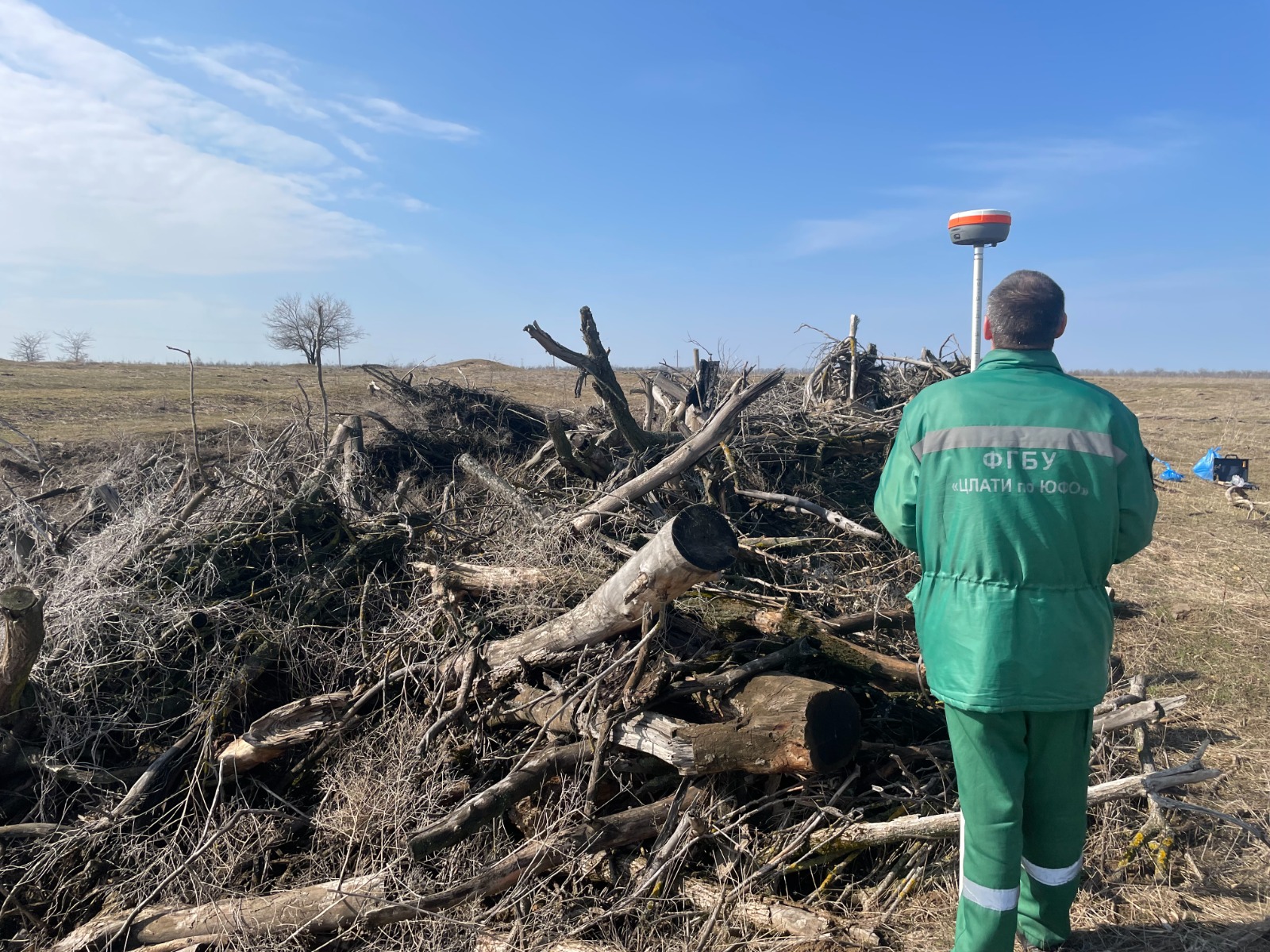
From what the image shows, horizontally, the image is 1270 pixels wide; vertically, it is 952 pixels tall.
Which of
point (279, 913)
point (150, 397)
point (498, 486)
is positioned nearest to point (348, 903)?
point (279, 913)

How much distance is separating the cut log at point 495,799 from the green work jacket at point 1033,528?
1.79 meters

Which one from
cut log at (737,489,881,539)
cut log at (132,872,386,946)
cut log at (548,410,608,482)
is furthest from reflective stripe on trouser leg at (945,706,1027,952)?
cut log at (548,410,608,482)

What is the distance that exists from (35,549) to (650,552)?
4.28 metres

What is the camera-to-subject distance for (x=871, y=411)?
7.64m

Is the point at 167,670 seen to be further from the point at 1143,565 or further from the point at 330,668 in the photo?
the point at 1143,565

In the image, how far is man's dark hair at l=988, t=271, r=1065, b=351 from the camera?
89.9 inches

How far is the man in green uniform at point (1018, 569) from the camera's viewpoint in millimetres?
2168

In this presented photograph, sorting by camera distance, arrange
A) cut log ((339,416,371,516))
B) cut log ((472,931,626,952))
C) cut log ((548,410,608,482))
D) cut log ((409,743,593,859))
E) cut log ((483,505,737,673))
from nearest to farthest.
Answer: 1. cut log ((472,931,626,952))
2. cut log ((483,505,737,673))
3. cut log ((409,743,593,859))
4. cut log ((339,416,371,516))
5. cut log ((548,410,608,482))

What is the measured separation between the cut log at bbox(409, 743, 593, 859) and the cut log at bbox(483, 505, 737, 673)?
457 mm

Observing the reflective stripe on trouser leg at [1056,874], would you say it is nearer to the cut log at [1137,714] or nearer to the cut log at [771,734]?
the cut log at [771,734]

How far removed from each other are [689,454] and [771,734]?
243cm

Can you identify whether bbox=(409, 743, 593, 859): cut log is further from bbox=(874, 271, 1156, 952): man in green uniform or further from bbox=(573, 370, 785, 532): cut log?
bbox=(573, 370, 785, 532): cut log

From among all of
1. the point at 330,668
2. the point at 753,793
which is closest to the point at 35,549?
the point at 330,668

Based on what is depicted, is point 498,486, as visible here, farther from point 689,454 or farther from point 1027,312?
point 1027,312
